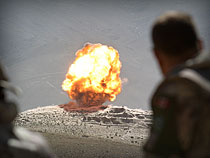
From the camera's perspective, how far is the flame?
177ft

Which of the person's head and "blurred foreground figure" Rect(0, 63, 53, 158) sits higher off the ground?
the person's head

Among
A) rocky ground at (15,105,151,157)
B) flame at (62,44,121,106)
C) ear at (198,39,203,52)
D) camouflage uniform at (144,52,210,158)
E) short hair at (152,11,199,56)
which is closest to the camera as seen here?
camouflage uniform at (144,52,210,158)

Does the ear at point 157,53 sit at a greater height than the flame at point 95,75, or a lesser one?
lesser

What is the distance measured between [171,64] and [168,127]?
62 centimetres

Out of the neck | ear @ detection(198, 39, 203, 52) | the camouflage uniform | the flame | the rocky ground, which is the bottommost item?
the camouflage uniform

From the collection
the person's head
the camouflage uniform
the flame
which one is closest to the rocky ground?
the flame

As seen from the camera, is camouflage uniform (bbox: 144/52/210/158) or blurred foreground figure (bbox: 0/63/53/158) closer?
camouflage uniform (bbox: 144/52/210/158)

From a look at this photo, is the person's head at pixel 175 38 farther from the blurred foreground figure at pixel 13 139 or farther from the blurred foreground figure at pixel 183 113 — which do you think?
the blurred foreground figure at pixel 13 139

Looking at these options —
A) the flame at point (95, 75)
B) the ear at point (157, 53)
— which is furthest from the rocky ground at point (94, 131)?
the ear at point (157, 53)

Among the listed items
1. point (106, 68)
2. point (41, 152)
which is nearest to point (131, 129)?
point (106, 68)

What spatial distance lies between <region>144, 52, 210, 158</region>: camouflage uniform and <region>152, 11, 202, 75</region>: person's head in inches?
11.1

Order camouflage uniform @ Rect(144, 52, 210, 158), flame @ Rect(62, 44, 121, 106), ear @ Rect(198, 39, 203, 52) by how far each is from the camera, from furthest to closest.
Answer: flame @ Rect(62, 44, 121, 106) < ear @ Rect(198, 39, 203, 52) < camouflage uniform @ Rect(144, 52, 210, 158)

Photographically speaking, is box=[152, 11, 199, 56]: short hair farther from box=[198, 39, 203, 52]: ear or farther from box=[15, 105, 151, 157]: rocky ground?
box=[15, 105, 151, 157]: rocky ground

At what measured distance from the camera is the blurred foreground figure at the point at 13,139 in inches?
108
